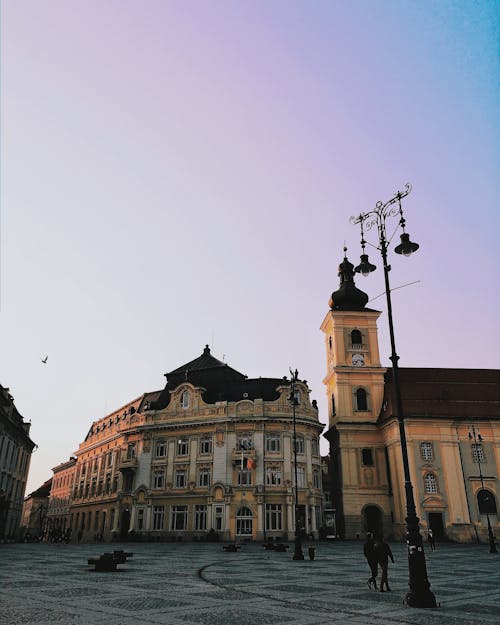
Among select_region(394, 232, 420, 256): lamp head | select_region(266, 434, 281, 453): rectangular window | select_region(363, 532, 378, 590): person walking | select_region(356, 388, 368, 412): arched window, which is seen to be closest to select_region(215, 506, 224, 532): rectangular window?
select_region(266, 434, 281, 453): rectangular window

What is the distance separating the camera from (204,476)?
178ft

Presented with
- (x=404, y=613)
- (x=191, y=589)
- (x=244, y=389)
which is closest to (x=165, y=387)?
(x=244, y=389)

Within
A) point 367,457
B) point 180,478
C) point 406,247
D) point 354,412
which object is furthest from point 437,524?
point 406,247

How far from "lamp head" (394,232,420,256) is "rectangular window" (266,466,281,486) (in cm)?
4146

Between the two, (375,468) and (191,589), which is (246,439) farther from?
(191,589)

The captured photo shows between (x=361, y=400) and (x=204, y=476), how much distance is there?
65.9 feet

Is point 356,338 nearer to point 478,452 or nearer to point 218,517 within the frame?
point 478,452

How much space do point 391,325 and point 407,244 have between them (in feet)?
8.28

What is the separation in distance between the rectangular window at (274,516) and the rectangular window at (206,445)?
8.65 meters

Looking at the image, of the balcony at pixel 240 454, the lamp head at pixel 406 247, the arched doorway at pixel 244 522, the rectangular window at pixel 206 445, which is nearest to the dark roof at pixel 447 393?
the balcony at pixel 240 454

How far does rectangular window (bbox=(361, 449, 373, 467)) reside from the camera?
56719 millimetres

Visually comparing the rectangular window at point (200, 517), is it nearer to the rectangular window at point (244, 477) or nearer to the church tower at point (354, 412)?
the rectangular window at point (244, 477)

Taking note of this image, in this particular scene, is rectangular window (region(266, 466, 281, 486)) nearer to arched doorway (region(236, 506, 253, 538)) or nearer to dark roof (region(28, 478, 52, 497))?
arched doorway (region(236, 506, 253, 538))

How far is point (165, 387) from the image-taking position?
2501 inches
